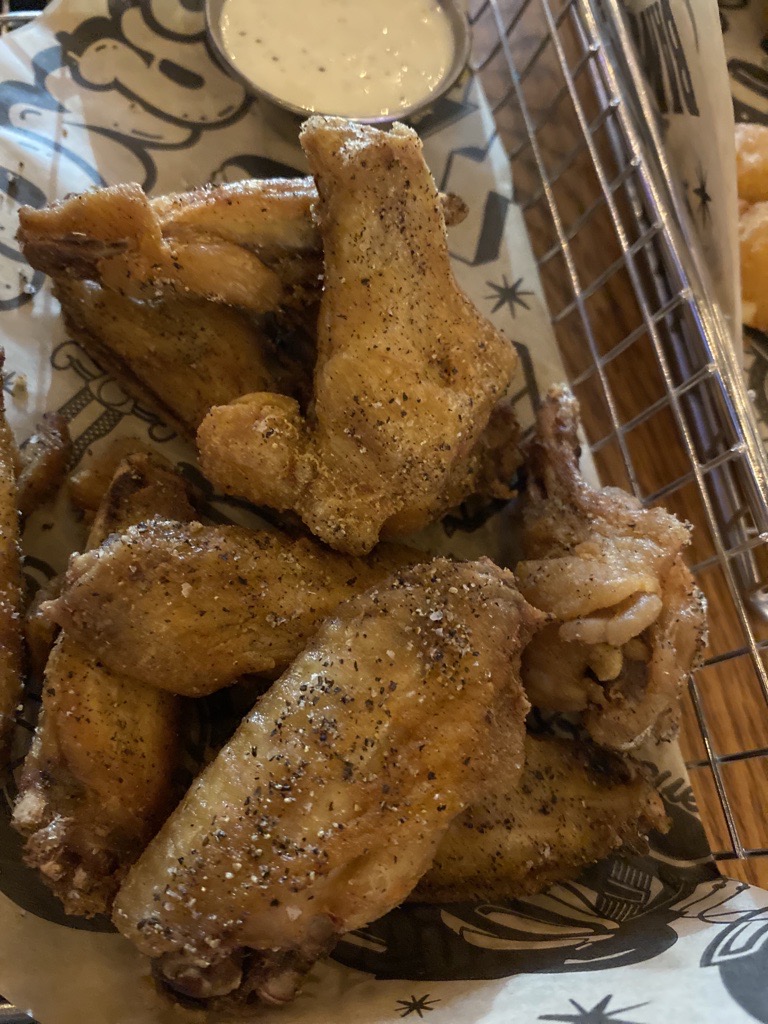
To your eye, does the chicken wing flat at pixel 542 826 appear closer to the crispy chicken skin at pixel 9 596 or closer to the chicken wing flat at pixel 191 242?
the crispy chicken skin at pixel 9 596

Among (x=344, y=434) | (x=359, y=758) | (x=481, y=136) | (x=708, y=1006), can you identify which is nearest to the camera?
(x=708, y=1006)

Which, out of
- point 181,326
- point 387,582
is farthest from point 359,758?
point 181,326

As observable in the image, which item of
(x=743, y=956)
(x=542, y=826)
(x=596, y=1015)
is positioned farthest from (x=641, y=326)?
(x=596, y=1015)

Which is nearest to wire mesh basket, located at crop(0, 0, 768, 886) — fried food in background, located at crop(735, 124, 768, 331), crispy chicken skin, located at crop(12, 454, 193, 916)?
fried food in background, located at crop(735, 124, 768, 331)

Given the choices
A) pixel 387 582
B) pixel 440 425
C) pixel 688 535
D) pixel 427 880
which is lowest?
pixel 427 880

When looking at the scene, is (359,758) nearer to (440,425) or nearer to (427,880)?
(427,880)
